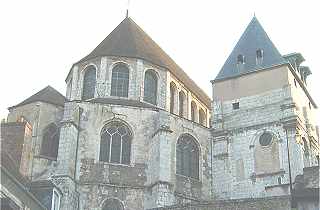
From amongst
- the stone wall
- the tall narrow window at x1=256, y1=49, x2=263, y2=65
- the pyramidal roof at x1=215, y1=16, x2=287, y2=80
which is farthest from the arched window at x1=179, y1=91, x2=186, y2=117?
the stone wall

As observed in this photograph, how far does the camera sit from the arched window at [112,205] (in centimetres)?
1941

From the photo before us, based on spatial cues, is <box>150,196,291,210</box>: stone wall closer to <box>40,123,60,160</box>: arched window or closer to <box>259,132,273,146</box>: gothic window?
<box>259,132,273,146</box>: gothic window

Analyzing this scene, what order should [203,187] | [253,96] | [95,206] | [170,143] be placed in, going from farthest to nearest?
[253,96], [203,187], [170,143], [95,206]

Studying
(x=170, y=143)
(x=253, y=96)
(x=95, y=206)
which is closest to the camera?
(x=95, y=206)

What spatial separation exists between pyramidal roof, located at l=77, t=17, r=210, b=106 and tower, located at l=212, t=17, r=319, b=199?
2520mm

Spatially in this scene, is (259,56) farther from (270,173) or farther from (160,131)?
(160,131)

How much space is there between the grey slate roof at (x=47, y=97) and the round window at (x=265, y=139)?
824 cm

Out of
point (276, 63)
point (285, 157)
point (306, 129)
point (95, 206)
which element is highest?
point (276, 63)

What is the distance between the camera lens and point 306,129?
23.3m

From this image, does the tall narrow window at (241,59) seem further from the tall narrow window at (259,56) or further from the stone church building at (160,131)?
the tall narrow window at (259,56)

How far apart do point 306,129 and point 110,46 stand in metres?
8.99

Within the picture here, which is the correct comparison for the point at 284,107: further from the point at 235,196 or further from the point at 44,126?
the point at 44,126

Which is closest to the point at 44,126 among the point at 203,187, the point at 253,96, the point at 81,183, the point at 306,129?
the point at 81,183

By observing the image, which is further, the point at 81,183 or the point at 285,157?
the point at 285,157
